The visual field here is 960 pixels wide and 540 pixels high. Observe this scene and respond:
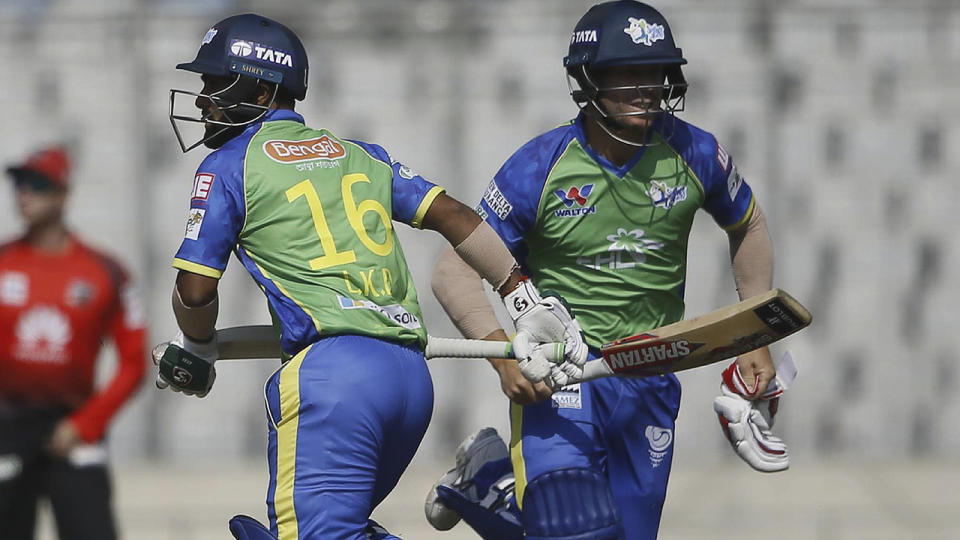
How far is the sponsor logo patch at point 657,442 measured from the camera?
4711 mm

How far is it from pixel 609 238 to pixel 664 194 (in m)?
0.21

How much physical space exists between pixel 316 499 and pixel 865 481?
17.1ft

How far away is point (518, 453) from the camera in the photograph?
4.64 metres

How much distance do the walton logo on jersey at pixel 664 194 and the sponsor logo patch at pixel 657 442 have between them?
26.6 inches

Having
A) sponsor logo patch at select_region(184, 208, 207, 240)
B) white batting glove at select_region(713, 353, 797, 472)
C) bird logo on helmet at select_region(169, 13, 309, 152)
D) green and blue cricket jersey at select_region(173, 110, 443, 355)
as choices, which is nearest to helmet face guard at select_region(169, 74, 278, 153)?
bird logo on helmet at select_region(169, 13, 309, 152)

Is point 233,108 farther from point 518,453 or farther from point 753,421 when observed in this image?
point 753,421

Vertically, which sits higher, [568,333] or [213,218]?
[213,218]

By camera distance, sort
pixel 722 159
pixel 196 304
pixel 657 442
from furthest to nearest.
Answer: pixel 722 159 < pixel 657 442 < pixel 196 304

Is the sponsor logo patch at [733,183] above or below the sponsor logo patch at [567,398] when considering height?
above

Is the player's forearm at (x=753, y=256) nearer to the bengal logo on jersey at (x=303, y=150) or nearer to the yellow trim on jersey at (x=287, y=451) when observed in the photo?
the bengal logo on jersey at (x=303, y=150)

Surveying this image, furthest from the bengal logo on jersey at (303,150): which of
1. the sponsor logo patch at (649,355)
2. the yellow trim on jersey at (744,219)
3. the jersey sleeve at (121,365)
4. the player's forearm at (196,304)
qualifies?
the jersey sleeve at (121,365)

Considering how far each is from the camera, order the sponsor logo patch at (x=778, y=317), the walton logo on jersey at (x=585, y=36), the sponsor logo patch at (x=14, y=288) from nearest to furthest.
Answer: the sponsor logo patch at (x=778, y=317), the walton logo on jersey at (x=585, y=36), the sponsor logo patch at (x=14, y=288)

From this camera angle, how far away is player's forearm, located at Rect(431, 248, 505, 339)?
15.0 feet

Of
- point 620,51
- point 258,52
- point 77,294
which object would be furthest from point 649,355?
point 77,294
